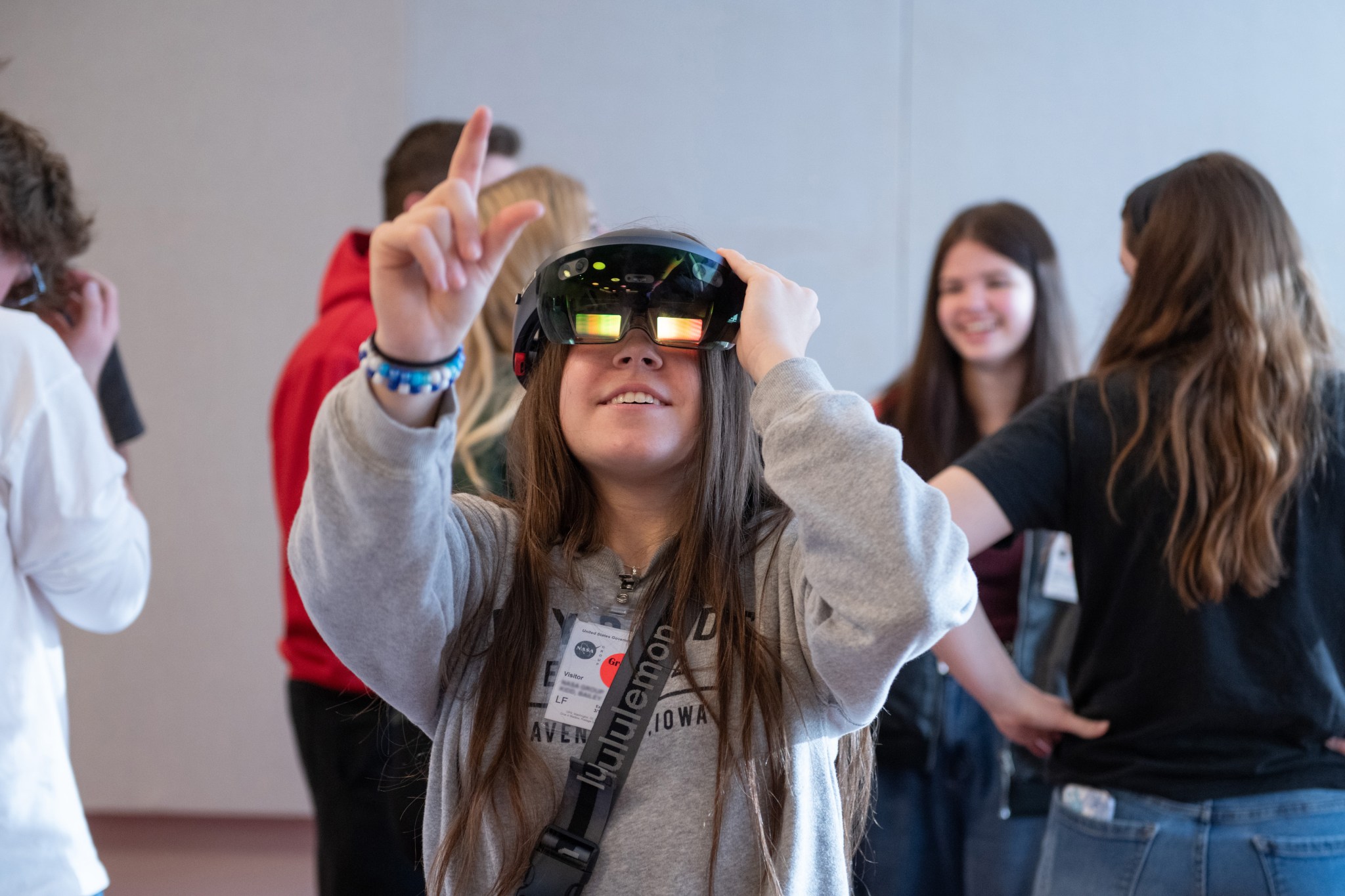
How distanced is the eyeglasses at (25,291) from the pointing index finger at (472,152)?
1.16m

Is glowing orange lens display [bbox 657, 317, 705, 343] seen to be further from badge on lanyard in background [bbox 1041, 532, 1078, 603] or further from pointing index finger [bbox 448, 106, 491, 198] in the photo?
badge on lanyard in background [bbox 1041, 532, 1078, 603]

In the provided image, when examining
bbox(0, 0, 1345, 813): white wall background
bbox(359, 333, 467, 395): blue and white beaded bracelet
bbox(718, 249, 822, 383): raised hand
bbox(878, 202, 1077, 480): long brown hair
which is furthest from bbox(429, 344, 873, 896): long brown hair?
bbox(0, 0, 1345, 813): white wall background

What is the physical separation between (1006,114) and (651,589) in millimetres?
3121

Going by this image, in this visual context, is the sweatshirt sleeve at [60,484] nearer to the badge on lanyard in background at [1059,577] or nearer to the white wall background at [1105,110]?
the badge on lanyard in background at [1059,577]

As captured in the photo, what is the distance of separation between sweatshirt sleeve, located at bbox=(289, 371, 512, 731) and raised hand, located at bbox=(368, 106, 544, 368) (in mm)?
47

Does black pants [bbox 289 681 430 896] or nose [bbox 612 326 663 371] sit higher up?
nose [bbox 612 326 663 371]

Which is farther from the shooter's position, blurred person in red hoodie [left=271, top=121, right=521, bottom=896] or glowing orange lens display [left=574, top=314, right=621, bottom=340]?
blurred person in red hoodie [left=271, top=121, right=521, bottom=896]

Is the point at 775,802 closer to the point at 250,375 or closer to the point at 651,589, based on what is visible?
the point at 651,589

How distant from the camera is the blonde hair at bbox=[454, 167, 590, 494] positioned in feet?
6.28

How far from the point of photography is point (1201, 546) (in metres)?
1.50

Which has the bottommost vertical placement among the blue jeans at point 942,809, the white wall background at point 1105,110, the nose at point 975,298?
the blue jeans at point 942,809

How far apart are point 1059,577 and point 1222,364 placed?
0.77 meters

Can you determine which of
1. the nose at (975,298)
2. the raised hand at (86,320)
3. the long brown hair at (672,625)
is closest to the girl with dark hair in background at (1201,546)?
the long brown hair at (672,625)

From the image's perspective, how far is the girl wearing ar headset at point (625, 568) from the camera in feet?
3.15
